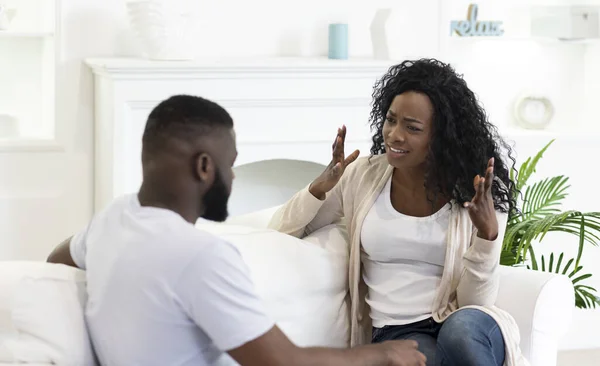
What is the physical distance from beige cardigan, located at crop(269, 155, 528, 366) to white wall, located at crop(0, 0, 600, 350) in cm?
140

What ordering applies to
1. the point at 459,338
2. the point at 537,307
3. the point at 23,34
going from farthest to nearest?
the point at 23,34
the point at 537,307
the point at 459,338

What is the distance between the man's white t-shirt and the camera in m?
1.61

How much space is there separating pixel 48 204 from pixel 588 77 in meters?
2.57

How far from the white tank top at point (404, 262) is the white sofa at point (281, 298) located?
0.09 meters

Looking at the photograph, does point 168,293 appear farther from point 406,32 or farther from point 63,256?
point 406,32

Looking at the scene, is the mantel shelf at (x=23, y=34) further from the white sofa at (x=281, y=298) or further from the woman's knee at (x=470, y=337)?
the woman's knee at (x=470, y=337)

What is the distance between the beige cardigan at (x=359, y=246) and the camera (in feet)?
7.72

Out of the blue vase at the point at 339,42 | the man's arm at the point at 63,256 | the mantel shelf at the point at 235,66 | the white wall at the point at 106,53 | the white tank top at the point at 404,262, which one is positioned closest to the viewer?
the man's arm at the point at 63,256

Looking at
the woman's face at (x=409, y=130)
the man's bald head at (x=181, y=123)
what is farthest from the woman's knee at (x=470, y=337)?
the man's bald head at (x=181, y=123)

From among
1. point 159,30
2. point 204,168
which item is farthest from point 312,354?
point 159,30

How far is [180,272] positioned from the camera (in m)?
1.61

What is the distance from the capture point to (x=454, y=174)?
2.46 m

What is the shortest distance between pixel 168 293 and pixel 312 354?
27 centimetres

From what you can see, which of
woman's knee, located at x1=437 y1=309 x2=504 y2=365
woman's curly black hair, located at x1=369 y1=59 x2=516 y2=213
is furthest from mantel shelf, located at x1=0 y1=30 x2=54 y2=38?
woman's knee, located at x1=437 y1=309 x2=504 y2=365
